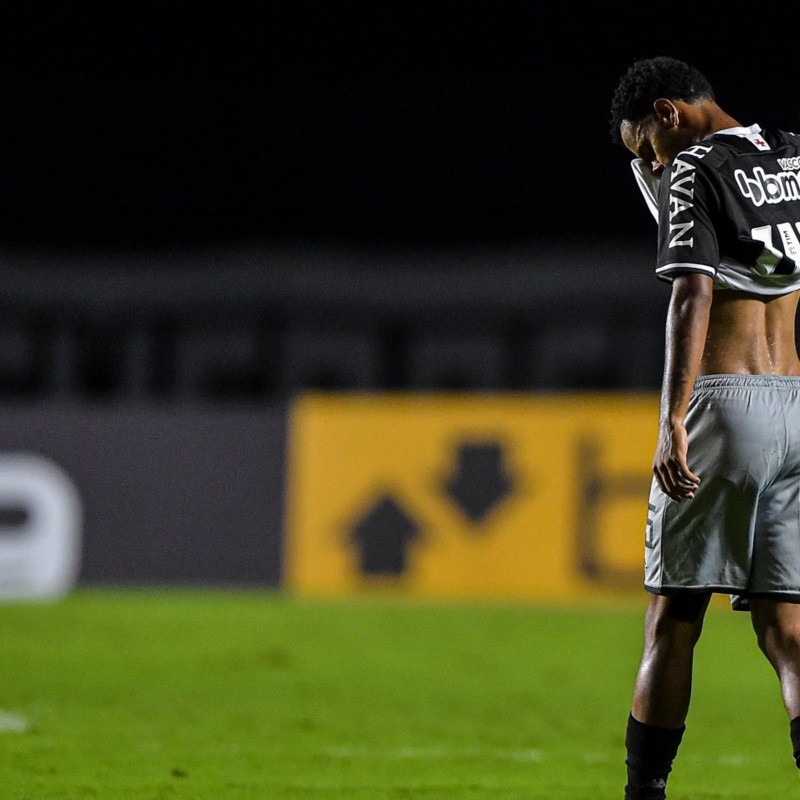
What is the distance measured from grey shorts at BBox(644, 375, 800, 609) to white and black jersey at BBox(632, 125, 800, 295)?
26 cm

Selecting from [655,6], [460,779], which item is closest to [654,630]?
[460,779]

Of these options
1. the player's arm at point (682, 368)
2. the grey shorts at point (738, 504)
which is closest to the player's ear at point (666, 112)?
the player's arm at point (682, 368)

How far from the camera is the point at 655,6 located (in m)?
16.5

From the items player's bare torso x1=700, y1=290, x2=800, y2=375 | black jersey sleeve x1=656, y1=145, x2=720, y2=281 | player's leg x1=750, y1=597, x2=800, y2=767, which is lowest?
player's leg x1=750, y1=597, x2=800, y2=767

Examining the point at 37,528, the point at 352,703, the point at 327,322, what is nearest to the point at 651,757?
the point at 352,703

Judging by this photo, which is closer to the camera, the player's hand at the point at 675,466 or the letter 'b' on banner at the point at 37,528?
the player's hand at the point at 675,466

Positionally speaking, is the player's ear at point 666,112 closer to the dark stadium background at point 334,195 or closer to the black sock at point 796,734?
the black sock at point 796,734

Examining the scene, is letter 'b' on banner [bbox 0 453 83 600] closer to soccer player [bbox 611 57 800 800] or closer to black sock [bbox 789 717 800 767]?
soccer player [bbox 611 57 800 800]

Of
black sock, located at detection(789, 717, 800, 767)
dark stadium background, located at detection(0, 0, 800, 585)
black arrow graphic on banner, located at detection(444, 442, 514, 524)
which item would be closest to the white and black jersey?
black sock, located at detection(789, 717, 800, 767)

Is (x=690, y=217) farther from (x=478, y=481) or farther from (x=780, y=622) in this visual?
(x=478, y=481)

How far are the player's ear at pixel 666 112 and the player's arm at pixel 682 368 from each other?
443 millimetres

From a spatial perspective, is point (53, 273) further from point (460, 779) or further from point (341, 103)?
point (460, 779)

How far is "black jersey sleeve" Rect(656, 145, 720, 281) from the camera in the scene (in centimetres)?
339

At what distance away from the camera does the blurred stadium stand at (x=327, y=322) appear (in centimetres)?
1855
